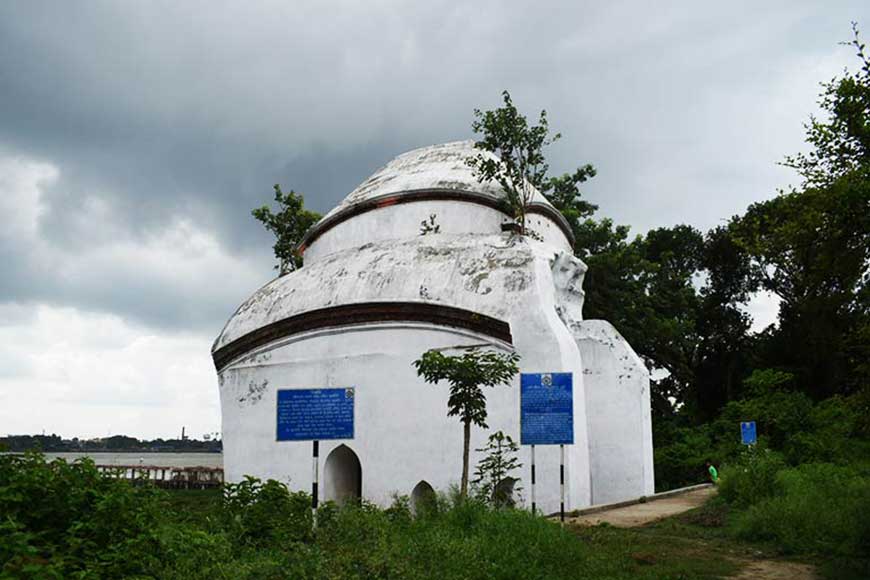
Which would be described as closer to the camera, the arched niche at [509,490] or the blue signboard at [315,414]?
the blue signboard at [315,414]

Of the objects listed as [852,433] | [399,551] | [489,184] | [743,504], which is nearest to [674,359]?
[852,433]

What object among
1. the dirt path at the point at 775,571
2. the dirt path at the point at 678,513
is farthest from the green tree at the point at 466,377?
the dirt path at the point at 775,571

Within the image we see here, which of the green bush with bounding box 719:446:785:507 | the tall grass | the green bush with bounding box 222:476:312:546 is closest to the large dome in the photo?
the green bush with bounding box 719:446:785:507

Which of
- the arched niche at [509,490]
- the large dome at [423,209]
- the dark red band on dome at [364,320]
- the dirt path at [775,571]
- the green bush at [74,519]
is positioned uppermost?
the large dome at [423,209]

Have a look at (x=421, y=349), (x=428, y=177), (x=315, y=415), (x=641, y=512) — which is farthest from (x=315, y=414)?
(x=428, y=177)

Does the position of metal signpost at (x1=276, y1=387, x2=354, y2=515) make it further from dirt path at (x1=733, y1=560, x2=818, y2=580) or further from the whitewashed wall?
the whitewashed wall

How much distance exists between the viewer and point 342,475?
39.7 feet

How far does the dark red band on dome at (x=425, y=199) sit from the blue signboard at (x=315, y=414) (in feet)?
23.6

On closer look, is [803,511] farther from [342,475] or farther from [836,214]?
[342,475]

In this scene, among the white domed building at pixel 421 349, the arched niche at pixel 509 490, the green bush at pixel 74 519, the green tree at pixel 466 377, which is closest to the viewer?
the green bush at pixel 74 519

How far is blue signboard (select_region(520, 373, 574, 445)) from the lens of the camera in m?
8.95

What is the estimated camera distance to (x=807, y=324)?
21.5 metres

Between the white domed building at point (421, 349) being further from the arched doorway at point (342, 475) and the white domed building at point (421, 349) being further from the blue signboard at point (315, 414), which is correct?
the blue signboard at point (315, 414)

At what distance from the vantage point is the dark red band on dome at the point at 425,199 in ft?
45.4
